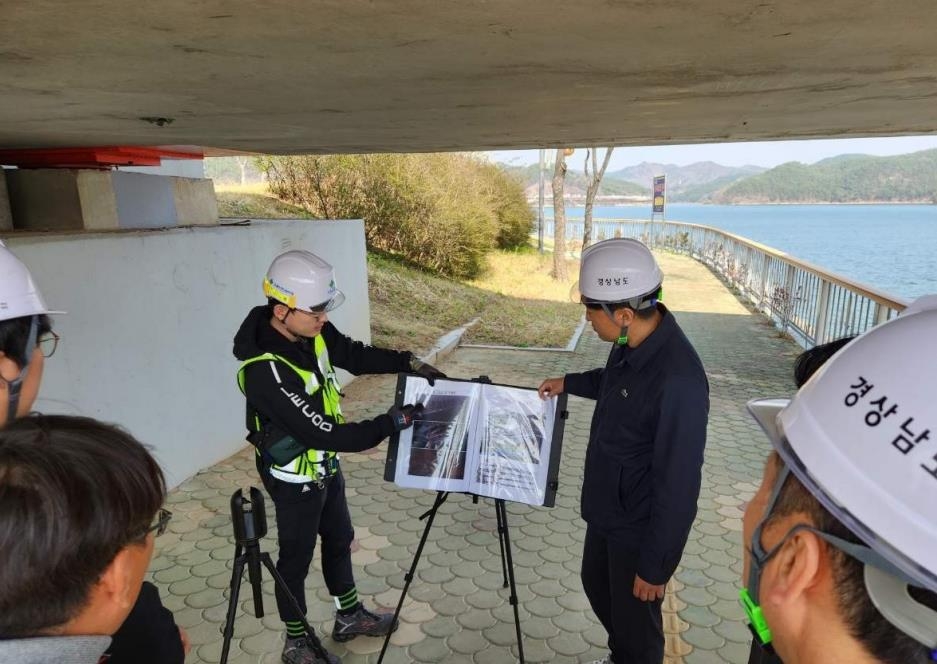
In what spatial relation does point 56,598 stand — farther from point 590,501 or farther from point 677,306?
point 677,306

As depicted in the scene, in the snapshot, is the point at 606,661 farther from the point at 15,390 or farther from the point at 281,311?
the point at 15,390

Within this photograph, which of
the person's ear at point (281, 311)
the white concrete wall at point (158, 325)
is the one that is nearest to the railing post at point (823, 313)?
the white concrete wall at point (158, 325)

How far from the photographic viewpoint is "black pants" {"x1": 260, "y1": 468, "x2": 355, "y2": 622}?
2.74 m

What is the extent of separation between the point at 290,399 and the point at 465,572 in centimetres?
203

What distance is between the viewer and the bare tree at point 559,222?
1836 cm

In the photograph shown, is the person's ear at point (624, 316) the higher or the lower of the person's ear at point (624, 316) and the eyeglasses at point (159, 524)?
the higher

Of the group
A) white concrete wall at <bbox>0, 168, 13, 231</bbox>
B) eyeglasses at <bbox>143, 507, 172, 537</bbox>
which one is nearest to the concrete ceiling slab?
white concrete wall at <bbox>0, 168, 13, 231</bbox>

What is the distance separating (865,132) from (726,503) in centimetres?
323

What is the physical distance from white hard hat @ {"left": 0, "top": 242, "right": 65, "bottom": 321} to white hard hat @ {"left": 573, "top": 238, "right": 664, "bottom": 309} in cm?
201

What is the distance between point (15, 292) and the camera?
1.98 m

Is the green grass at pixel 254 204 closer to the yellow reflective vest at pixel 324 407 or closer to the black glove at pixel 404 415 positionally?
the yellow reflective vest at pixel 324 407

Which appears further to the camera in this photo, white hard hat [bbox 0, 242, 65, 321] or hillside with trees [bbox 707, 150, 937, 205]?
hillside with trees [bbox 707, 150, 937, 205]

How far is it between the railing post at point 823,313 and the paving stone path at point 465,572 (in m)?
3.64

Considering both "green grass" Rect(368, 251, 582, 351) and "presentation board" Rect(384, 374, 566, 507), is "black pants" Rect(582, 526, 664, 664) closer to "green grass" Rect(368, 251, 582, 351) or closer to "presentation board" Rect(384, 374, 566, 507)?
"presentation board" Rect(384, 374, 566, 507)
